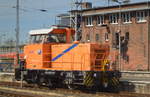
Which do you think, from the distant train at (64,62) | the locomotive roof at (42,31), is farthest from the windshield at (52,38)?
the locomotive roof at (42,31)

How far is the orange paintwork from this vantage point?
19.7 m

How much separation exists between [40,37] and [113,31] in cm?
3028

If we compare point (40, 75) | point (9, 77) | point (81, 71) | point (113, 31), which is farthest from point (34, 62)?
point (113, 31)

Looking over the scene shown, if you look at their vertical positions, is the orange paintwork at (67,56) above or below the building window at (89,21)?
below

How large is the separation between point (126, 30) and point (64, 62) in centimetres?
3017

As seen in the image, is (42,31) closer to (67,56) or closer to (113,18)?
(67,56)

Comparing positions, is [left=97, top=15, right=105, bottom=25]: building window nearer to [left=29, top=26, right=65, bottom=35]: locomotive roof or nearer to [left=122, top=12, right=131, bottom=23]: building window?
[left=122, top=12, right=131, bottom=23]: building window

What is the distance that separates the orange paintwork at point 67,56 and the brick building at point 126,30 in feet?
82.5

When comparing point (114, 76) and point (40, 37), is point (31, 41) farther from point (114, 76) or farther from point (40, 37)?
point (114, 76)

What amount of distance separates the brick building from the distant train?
81.5 feet

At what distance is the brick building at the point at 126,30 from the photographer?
154 ft

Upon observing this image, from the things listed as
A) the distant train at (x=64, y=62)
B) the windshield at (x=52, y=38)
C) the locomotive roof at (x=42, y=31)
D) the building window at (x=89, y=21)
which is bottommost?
the distant train at (x=64, y=62)

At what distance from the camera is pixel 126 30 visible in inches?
1951

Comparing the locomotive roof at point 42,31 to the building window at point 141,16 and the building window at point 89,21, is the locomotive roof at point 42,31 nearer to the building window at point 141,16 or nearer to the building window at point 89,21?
the building window at point 141,16
